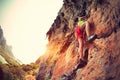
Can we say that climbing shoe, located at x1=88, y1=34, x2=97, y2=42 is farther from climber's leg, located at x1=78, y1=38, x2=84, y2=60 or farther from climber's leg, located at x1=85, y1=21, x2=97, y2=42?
climber's leg, located at x1=78, y1=38, x2=84, y2=60

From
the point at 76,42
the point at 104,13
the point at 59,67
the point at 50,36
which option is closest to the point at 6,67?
the point at 50,36

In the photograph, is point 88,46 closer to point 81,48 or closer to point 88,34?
point 81,48

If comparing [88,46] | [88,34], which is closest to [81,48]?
[88,46]

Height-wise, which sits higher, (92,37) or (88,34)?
(88,34)

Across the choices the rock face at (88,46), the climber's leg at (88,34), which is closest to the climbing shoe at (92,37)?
the climber's leg at (88,34)

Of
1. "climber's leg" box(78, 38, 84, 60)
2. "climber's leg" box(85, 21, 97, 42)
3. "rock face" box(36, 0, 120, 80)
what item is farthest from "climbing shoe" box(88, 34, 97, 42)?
"climber's leg" box(78, 38, 84, 60)

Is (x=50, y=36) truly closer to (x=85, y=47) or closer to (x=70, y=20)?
(x=70, y=20)

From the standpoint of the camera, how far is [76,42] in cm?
1684

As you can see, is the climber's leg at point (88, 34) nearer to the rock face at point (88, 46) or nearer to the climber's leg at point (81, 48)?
the rock face at point (88, 46)

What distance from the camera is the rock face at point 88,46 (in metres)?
12.8

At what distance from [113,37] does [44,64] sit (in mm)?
8732

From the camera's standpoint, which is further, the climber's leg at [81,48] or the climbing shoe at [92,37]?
the climber's leg at [81,48]

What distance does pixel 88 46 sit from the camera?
15.1m

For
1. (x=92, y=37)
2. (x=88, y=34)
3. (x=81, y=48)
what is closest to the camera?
(x=92, y=37)
